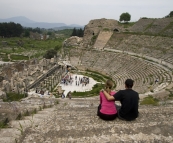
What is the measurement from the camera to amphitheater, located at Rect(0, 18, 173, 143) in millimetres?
4711

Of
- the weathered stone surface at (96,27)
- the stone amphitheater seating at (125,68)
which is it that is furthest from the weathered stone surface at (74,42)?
the stone amphitheater seating at (125,68)

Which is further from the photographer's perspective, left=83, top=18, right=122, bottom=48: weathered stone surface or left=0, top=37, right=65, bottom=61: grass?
left=0, top=37, right=65, bottom=61: grass

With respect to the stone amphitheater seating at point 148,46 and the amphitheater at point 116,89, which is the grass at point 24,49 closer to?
the amphitheater at point 116,89

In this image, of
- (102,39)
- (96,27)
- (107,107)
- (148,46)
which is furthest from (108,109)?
(96,27)

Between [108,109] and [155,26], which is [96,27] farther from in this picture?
[108,109]

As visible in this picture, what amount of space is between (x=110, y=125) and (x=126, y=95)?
3.16 ft

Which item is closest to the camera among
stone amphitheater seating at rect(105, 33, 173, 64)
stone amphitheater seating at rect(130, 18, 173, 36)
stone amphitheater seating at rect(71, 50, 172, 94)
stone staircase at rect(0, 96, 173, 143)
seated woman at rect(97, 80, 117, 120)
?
stone staircase at rect(0, 96, 173, 143)

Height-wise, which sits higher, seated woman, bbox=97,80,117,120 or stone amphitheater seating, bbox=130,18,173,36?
stone amphitheater seating, bbox=130,18,173,36

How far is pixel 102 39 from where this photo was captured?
1693 inches

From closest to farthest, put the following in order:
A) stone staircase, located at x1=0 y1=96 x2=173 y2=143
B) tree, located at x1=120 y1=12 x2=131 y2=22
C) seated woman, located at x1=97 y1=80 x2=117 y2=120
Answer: stone staircase, located at x1=0 y1=96 x2=173 y2=143, seated woman, located at x1=97 y1=80 x2=117 y2=120, tree, located at x1=120 y1=12 x2=131 y2=22

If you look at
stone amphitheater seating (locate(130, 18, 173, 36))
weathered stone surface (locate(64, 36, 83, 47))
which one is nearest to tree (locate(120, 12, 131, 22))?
stone amphitheater seating (locate(130, 18, 173, 36))

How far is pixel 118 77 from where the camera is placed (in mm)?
27266

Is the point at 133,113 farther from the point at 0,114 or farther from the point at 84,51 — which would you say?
the point at 84,51

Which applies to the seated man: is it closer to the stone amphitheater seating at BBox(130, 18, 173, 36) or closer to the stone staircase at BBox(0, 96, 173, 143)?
the stone staircase at BBox(0, 96, 173, 143)
